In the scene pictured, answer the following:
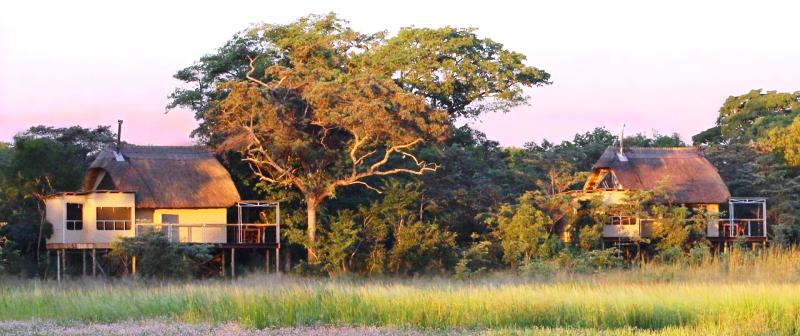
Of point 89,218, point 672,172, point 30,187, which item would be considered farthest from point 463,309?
point 672,172

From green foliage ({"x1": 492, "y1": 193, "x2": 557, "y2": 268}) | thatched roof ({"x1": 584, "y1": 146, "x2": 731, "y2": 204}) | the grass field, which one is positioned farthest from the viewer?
thatched roof ({"x1": 584, "y1": 146, "x2": 731, "y2": 204})

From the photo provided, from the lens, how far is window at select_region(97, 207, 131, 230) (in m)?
35.0

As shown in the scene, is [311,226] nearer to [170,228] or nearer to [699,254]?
[170,228]

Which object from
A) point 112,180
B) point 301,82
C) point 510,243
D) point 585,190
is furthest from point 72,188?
point 585,190

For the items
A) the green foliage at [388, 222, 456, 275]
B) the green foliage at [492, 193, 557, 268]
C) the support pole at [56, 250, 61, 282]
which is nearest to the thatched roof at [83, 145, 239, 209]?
the support pole at [56, 250, 61, 282]

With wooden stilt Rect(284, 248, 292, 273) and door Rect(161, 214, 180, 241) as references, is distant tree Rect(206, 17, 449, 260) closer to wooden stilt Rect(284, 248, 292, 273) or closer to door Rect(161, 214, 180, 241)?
wooden stilt Rect(284, 248, 292, 273)

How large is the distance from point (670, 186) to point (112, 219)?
702 inches

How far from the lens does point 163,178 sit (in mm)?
36406

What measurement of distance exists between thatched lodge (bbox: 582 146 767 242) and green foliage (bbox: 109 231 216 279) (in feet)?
43.7

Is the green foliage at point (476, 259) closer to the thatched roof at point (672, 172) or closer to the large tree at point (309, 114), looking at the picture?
the large tree at point (309, 114)

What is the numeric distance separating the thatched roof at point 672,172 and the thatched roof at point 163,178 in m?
12.7

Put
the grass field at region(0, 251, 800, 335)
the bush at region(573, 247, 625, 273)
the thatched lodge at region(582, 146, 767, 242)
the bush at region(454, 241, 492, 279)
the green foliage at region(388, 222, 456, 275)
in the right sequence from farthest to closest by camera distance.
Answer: the thatched lodge at region(582, 146, 767, 242), the green foliage at region(388, 222, 456, 275), the bush at region(454, 241, 492, 279), the bush at region(573, 247, 625, 273), the grass field at region(0, 251, 800, 335)

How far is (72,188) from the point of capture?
36062 mm

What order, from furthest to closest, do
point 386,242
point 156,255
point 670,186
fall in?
point 670,186, point 386,242, point 156,255
